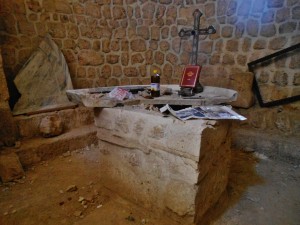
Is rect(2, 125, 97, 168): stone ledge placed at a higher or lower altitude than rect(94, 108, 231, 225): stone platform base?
lower

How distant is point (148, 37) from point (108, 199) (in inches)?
108

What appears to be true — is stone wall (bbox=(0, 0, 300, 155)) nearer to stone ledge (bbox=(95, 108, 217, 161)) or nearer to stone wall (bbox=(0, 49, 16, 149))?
stone wall (bbox=(0, 49, 16, 149))

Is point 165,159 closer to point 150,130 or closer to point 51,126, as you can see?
point 150,130

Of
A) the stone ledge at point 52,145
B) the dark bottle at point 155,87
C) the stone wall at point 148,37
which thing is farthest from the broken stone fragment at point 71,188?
the stone wall at point 148,37

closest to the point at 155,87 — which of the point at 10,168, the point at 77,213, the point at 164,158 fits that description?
the point at 164,158

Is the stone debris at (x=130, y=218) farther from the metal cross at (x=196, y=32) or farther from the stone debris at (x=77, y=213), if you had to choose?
the metal cross at (x=196, y=32)

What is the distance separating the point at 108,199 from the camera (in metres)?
1.68

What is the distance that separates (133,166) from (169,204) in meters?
0.37

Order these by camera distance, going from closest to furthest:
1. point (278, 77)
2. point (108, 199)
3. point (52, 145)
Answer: point (108, 199) → point (52, 145) → point (278, 77)

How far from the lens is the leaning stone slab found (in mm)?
2496

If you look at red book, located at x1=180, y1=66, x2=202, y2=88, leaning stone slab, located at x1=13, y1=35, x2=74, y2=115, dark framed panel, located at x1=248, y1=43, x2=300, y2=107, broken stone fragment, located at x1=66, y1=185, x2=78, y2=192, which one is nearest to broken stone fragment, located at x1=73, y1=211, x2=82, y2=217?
broken stone fragment, located at x1=66, y1=185, x2=78, y2=192

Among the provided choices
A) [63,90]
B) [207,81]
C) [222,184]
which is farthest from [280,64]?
[63,90]

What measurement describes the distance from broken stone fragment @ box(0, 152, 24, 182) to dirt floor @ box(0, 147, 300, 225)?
2.9 inches

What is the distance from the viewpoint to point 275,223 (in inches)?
56.7
